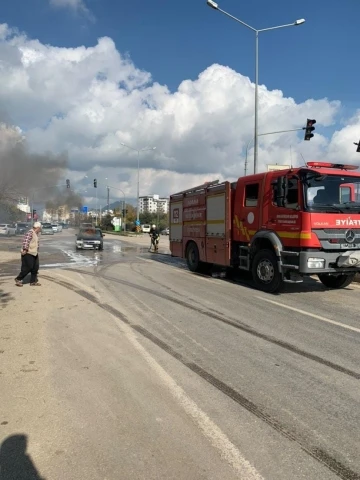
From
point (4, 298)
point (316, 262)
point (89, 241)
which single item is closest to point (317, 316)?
point (316, 262)

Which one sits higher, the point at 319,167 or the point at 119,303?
the point at 319,167

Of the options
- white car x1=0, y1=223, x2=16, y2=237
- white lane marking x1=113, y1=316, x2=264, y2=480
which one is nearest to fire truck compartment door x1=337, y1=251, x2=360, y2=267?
white lane marking x1=113, y1=316, x2=264, y2=480

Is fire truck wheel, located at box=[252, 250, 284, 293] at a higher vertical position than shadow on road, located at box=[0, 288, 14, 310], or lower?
higher

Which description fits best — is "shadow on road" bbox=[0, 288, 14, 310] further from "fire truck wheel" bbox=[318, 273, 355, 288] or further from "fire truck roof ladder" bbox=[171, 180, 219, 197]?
"fire truck wheel" bbox=[318, 273, 355, 288]

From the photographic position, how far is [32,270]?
10.1 meters

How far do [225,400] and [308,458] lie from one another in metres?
1.01

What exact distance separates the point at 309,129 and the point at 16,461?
18.4 m

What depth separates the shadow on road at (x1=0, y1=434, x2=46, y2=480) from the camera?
2.57 meters

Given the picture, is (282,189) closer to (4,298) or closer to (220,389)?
(220,389)

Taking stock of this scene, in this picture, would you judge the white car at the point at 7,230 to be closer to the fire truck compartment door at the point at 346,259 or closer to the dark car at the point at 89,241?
the dark car at the point at 89,241

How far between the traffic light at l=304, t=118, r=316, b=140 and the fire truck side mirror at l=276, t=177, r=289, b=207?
1087 cm

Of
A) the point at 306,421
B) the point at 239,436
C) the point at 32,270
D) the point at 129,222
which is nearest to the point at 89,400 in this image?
the point at 239,436

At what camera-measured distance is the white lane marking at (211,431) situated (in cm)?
263

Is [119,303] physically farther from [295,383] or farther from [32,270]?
[295,383]
